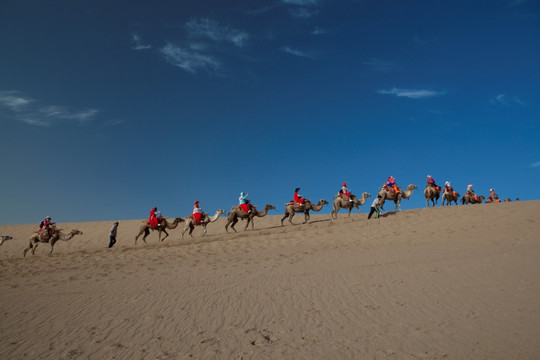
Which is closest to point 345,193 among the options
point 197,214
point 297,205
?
point 297,205

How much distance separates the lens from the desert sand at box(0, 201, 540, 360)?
16.7 feet

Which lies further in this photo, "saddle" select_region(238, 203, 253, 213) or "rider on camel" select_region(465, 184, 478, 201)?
"rider on camel" select_region(465, 184, 478, 201)

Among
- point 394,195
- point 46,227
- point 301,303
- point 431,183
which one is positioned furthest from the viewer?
point 431,183

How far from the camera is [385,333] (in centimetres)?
534

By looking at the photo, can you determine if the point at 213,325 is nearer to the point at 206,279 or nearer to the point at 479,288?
the point at 206,279

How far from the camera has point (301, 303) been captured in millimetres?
7164

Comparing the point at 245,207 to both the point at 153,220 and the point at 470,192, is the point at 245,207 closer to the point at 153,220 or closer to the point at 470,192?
the point at 153,220

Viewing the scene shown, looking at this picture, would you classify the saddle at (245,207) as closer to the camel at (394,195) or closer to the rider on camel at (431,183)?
the camel at (394,195)

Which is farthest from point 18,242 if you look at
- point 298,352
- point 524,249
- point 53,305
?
point 524,249

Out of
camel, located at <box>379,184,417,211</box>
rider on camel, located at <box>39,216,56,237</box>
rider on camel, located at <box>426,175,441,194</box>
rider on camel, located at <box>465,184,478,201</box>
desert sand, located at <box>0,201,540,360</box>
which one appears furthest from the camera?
rider on camel, located at <box>465,184,478,201</box>

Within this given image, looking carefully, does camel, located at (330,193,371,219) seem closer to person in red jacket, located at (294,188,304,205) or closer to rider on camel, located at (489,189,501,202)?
person in red jacket, located at (294,188,304,205)

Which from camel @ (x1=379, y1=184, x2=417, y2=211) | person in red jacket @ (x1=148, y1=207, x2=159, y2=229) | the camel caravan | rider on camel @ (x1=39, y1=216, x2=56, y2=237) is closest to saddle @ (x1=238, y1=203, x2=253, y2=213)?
the camel caravan

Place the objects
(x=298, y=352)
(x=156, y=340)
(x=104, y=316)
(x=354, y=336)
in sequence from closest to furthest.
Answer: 1. (x=298, y=352)
2. (x=354, y=336)
3. (x=156, y=340)
4. (x=104, y=316)

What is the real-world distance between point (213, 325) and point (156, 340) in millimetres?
1065
